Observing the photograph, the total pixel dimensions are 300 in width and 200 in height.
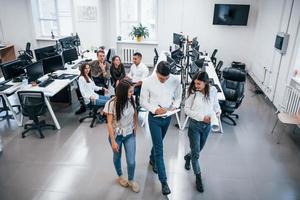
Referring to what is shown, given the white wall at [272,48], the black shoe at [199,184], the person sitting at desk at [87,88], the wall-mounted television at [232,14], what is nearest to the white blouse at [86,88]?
the person sitting at desk at [87,88]

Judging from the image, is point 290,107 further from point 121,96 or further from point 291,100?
point 121,96

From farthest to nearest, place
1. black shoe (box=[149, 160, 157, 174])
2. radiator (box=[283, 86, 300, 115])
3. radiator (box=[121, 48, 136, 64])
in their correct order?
radiator (box=[121, 48, 136, 64])
radiator (box=[283, 86, 300, 115])
black shoe (box=[149, 160, 157, 174])

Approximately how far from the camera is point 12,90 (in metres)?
4.66

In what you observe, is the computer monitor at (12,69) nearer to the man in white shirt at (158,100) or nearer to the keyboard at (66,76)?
the keyboard at (66,76)

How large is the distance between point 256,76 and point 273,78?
4.60 ft

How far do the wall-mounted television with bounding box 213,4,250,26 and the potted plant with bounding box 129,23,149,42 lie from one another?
238cm

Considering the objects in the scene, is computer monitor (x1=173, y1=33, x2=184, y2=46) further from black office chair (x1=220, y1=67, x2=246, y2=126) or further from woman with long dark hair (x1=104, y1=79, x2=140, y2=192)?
woman with long dark hair (x1=104, y1=79, x2=140, y2=192)

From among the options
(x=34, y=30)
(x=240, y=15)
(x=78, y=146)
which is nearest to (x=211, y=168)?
(x=78, y=146)

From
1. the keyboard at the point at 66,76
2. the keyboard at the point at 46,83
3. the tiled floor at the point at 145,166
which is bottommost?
the tiled floor at the point at 145,166

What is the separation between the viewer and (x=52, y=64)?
5.39 metres

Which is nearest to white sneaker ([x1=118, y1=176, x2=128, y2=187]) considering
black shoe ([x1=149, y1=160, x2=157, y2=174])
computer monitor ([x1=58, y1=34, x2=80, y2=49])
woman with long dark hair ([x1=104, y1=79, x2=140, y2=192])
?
woman with long dark hair ([x1=104, y1=79, x2=140, y2=192])

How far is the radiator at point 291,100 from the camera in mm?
4739

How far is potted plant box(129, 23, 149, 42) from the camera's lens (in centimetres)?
839

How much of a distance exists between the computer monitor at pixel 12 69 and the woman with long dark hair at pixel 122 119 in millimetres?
2974
